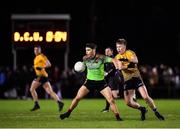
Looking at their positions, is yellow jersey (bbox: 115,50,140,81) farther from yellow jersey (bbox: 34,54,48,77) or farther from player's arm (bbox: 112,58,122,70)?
yellow jersey (bbox: 34,54,48,77)

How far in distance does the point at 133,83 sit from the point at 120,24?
25012mm

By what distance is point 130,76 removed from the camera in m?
19.4

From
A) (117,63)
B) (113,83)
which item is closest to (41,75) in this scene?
(113,83)

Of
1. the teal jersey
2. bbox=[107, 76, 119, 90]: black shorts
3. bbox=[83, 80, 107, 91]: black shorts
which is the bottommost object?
bbox=[107, 76, 119, 90]: black shorts

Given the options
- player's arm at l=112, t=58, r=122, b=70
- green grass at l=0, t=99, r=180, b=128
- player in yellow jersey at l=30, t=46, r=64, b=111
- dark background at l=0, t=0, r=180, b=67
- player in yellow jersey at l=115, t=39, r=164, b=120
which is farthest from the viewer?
dark background at l=0, t=0, r=180, b=67

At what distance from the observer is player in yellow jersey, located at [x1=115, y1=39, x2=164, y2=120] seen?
1905cm

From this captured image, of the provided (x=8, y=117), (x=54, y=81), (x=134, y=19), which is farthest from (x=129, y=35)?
(x=8, y=117)

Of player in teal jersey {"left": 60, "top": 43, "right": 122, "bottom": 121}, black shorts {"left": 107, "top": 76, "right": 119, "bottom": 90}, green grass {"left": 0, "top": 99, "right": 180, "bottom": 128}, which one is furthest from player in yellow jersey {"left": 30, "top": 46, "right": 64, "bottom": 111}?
player in teal jersey {"left": 60, "top": 43, "right": 122, "bottom": 121}

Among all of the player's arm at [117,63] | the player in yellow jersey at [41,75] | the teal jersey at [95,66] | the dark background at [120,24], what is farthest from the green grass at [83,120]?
the dark background at [120,24]

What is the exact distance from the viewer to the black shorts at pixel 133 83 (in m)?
19.3

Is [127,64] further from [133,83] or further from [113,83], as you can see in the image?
[113,83]

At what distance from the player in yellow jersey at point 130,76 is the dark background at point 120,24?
22469 millimetres

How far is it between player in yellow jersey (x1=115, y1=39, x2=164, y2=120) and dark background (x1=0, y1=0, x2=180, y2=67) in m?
22.5

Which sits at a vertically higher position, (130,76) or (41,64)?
(130,76)
